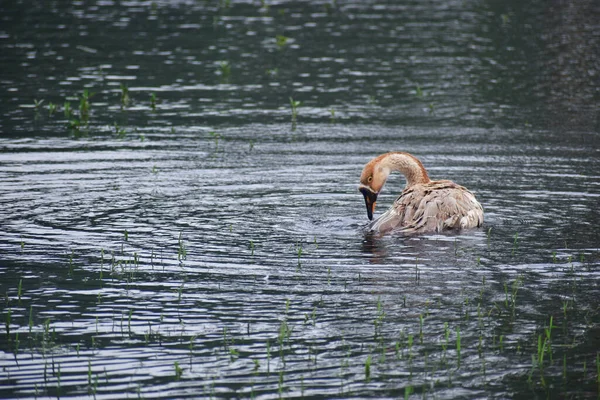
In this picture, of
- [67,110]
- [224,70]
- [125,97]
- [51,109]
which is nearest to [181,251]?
[67,110]

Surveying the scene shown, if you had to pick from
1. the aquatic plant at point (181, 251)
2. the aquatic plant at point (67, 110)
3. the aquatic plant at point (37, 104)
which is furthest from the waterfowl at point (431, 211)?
the aquatic plant at point (37, 104)

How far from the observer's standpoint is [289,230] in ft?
43.4

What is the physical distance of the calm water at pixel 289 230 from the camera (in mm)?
8523

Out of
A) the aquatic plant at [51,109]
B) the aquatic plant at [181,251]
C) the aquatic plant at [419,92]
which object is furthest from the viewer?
the aquatic plant at [419,92]

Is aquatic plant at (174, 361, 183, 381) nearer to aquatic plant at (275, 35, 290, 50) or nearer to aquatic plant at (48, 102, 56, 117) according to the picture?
aquatic plant at (48, 102, 56, 117)

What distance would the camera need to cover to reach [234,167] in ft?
57.4

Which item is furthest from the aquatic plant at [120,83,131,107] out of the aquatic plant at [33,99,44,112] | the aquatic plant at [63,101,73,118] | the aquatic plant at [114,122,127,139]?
the aquatic plant at [114,122,127,139]

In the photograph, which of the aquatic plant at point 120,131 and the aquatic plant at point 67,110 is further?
the aquatic plant at point 67,110

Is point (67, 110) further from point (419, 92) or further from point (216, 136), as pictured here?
point (419, 92)

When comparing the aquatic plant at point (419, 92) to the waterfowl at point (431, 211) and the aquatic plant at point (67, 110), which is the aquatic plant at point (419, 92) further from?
the waterfowl at point (431, 211)

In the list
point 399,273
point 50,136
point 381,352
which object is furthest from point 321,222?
point 50,136

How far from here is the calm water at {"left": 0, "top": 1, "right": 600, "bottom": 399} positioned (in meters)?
8.52

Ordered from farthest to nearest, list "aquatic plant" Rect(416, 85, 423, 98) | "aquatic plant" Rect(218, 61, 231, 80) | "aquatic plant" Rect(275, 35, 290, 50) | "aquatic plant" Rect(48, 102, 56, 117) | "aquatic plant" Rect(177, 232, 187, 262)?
"aquatic plant" Rect(275, 35, 290, 50)
"aquatic plant" Rect(218, 61, 231, 80)
"aquatic plant" Rect(416, 85, 423, 98)
"aquatic plant" Rect(48, 102, 56, 117)
"aquatic plant" Rect(177, 232, 187, 262)

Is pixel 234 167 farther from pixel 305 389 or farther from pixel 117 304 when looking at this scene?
pixel 305 389
